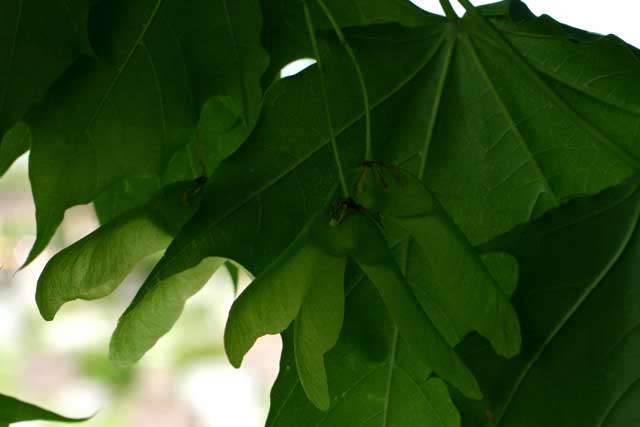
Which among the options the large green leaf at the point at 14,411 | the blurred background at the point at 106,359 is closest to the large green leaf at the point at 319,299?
the large green leaf at the point at 14,411

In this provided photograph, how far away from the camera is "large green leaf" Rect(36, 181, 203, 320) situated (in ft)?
1.78

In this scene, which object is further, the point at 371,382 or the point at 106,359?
the point at 106,359

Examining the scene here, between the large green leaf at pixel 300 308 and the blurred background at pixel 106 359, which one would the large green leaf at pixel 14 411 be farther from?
the blurred background at pixel 106 359

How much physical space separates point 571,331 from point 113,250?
25 centimetres

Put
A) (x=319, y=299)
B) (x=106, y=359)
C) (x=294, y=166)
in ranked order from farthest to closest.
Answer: (x=106, y=359) → (x=294, y=166) → (x=319, y=299)

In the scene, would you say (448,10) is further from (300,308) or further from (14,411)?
(14,411)

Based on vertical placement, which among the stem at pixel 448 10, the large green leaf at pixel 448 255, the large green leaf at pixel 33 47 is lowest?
the large green leaf at pixel 448 255

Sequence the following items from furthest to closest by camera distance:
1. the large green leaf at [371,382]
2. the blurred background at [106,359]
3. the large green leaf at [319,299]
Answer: the blurred background at [106,359] → the large green leaf at [371,382] → the large green leaf at [319,299]

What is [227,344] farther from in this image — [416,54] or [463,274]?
[416,54]

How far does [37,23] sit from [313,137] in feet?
0.55

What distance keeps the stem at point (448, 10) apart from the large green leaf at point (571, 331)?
5.5 inches

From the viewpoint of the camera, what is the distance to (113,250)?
0.56 meters

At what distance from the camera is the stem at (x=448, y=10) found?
627 millimetres

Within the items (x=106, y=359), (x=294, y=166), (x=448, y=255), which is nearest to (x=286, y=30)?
(x=294, y=166)
